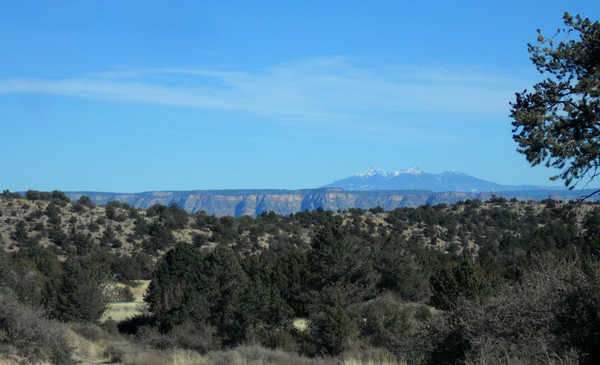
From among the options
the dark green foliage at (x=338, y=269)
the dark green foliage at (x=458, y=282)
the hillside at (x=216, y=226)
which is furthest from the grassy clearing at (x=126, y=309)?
the dark green foliage at (x=458, y=282)

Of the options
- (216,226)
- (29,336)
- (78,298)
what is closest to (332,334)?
(29,336)

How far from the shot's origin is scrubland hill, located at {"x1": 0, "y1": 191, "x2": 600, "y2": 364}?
12.2 metres

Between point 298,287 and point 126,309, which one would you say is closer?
point 298,287

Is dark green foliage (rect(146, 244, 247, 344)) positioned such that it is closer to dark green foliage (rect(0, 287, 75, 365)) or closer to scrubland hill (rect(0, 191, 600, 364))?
scrubland hill (rect(0, 191, 600, 364))

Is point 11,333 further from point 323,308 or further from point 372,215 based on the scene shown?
point 372,215

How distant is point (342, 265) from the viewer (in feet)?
119

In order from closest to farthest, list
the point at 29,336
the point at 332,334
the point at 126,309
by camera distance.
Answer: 1. the point at 29,336
2. the point at 332,334
3. the point at 126,309

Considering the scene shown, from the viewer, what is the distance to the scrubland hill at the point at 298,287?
1216 cm

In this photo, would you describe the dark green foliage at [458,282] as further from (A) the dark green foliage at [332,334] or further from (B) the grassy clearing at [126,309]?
(B) the grassy clearing at [126,309]

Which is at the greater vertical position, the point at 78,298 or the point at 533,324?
the point at 533,324

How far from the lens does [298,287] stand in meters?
39.9

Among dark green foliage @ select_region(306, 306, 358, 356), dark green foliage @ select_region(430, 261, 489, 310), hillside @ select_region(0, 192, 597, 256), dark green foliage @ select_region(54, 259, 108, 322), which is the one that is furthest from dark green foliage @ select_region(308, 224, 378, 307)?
hillside @ select_region(0, 192, 597, 256)

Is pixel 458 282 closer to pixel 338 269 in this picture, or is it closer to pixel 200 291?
pixel 338 269

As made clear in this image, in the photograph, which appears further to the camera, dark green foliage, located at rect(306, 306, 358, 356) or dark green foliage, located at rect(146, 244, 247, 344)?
dark green foliage, located at rect(146, 244, 247, 344)
